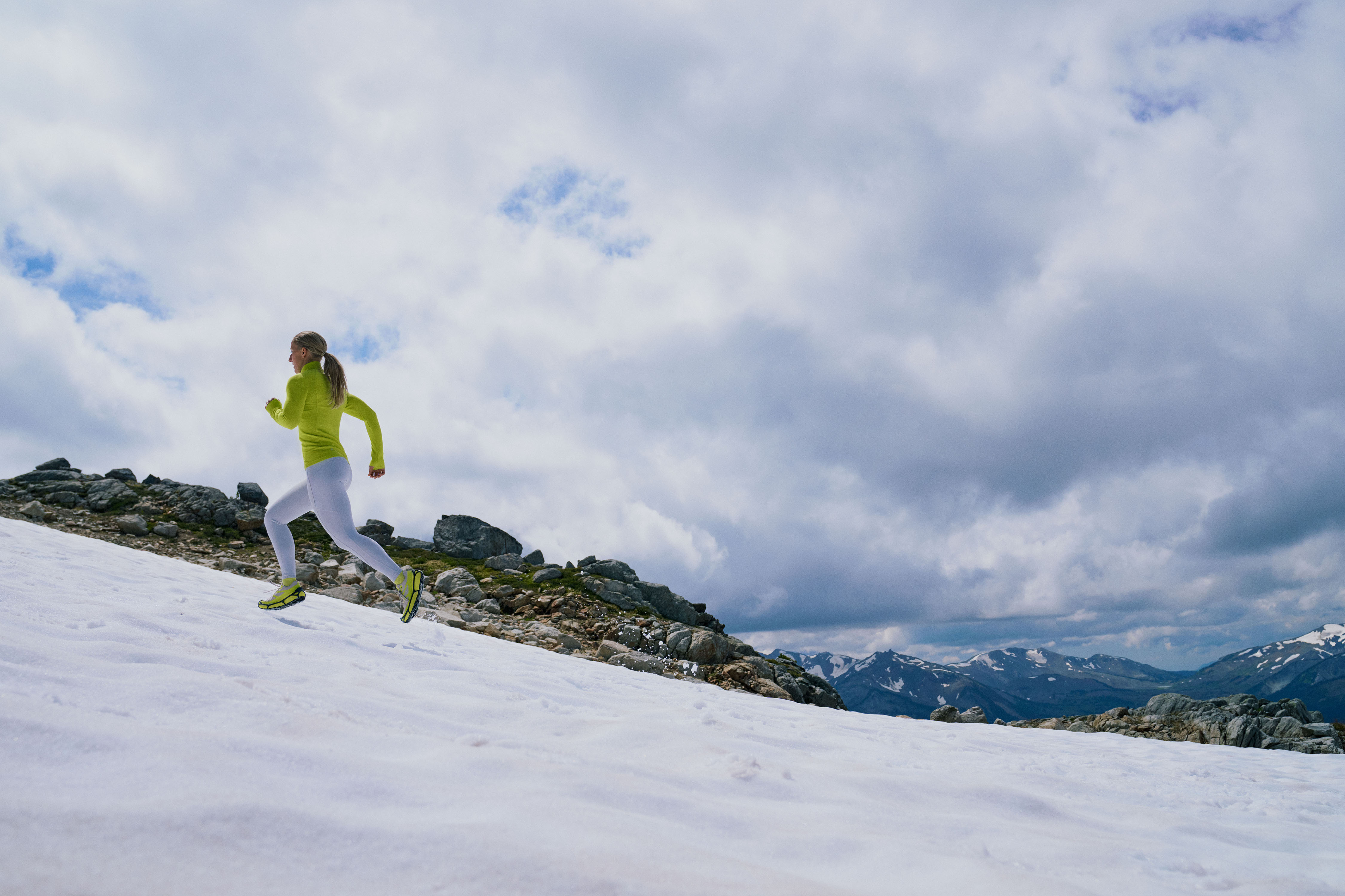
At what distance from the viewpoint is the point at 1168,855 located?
11.6ft

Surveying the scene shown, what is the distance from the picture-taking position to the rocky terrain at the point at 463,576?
49.4 feet

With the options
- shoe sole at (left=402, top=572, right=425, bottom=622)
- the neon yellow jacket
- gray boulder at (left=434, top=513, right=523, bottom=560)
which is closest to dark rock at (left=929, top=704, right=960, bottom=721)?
shoe sole at (left=402, top=572, right=425, bottom=622)

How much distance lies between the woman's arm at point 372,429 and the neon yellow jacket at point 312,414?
0.93ft

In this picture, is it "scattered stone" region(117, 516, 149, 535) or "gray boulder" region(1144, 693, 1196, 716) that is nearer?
"scattered stone" region(117, 516, 149, 535)

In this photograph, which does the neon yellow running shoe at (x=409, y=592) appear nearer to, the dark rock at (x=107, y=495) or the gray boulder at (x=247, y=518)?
the gray boulder at (x=247, y=518)

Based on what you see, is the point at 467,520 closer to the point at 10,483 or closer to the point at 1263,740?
the point at 10,483

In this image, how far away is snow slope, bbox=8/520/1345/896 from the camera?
6.38ft

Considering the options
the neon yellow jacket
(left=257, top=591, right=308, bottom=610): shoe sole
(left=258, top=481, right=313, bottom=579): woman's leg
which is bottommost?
(left=257, top=591, right=308, bottom=610): shoe sole

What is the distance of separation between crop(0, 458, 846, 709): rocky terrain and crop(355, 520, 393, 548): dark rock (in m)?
0.39

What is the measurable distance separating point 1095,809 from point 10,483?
3520 centimetres

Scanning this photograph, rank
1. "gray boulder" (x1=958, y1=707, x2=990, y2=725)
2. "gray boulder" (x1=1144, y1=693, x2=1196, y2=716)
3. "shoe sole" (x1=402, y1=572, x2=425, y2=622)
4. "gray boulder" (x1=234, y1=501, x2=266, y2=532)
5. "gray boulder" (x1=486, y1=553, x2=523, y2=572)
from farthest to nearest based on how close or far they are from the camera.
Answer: "gray boulder" (x1=486, y1=553, x2=523, y2=572), "gray boulder" (x1=234, y1=501, x2=266, y2=532), "gray boulder" (x1=1144, y1=693, x2=1196, y2=716), "gray boulder" (x1=958, y1=707, x2=990, y2=725), "shoe sole" (x1=402, y1=572, x2=425, y2=622)

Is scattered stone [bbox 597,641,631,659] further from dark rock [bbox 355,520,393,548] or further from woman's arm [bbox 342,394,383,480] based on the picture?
dark rock [bbox 355,520,393,548]

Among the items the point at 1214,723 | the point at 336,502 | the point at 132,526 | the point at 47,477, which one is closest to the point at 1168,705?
the point at 1214,723

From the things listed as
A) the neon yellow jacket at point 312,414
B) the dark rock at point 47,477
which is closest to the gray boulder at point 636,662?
the neon yellow jacket at point 312,414
